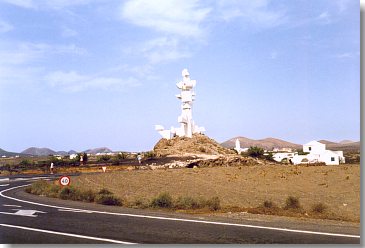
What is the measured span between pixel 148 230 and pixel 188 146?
44744 mm

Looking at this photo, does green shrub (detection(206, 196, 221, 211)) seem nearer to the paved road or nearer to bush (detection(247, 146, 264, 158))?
the paved road

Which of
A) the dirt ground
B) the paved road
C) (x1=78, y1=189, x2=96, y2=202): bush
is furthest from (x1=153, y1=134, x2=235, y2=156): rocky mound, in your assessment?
the paved road

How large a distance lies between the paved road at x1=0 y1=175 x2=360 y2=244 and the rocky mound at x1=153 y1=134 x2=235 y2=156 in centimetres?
4025

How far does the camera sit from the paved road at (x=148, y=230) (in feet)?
33.6

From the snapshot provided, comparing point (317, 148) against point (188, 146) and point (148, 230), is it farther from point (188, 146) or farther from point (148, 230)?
point (148, 230)

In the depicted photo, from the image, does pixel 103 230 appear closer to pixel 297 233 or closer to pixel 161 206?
pixel 297 233

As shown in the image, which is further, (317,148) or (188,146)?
(317,148)

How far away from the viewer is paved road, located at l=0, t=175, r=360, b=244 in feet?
33.6

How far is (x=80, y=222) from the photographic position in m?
12.9

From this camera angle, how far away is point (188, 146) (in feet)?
184

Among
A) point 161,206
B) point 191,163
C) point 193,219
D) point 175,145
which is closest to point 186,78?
point 175,145

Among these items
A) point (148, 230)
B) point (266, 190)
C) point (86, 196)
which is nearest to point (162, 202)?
point (86, 196)

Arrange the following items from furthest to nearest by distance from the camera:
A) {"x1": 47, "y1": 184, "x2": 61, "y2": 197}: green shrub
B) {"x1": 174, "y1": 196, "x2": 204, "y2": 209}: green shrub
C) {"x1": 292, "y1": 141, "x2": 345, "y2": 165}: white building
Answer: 1. {"x1": 292, "y1": 141, "x2": 345, "y2": 165}: white building
2. {"x1": 47, "y1": 184, "x2": 61, "y2": 197}: green shrub
3. {"x1": 174, "y1": 196, "x2": 204, "y2": 209}: green shrub

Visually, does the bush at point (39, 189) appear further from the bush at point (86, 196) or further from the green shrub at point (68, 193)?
the bush at point (86, 196)
